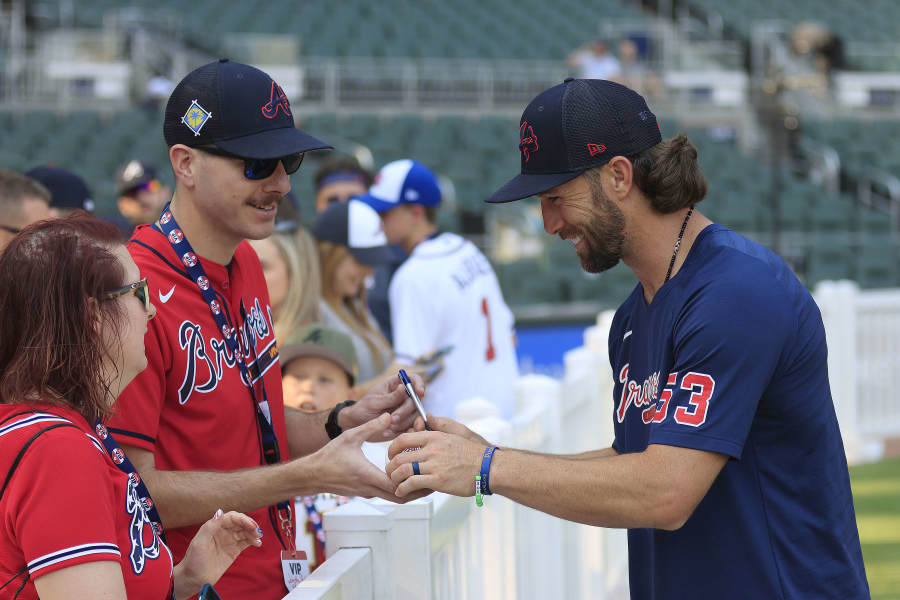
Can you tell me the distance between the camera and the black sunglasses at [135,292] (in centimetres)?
176

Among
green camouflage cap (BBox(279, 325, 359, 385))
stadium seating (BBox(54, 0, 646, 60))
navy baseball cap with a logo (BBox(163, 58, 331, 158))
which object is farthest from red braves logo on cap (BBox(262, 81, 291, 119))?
stadium seating (BBox(54, 0, 646, 60))

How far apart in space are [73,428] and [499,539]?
6.40 ft

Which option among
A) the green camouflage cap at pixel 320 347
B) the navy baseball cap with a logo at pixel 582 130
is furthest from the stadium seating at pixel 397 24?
the navy baseball cap with a logo at pixel 582 130

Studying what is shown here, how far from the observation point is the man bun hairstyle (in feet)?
7.45

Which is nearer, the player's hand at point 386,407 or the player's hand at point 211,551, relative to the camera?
the player's hand at point 211,551

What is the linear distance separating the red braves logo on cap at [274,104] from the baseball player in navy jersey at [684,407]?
0.57 m

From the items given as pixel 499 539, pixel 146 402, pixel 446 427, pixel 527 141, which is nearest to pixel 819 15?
pixel 499 539

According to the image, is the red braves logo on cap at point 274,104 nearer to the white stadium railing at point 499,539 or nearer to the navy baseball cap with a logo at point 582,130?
the navy baseball cap with a logo at point 582,130

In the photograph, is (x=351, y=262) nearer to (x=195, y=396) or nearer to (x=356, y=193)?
(x=356, y=193)

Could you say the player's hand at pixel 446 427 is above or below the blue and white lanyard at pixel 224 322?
below

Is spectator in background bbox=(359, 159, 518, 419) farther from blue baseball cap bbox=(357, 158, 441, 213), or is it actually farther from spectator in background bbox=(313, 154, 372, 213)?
spectator in background bbox=(313, 154, 372, 213)

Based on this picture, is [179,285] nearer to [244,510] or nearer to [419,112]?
[244,510]

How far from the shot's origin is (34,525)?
4.93ft

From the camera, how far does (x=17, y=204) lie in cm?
363
